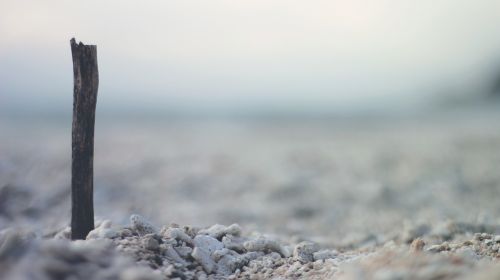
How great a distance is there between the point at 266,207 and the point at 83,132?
27.5 ft

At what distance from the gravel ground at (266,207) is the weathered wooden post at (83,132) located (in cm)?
Result: 51

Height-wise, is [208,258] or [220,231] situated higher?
[220,231]

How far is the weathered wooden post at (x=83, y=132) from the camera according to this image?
6.10m

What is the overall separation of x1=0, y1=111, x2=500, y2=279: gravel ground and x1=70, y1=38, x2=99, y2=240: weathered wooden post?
0.51 metres

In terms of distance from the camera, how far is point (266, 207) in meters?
14.2

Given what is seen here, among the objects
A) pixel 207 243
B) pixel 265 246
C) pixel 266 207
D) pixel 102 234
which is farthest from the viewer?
pixel 266 207

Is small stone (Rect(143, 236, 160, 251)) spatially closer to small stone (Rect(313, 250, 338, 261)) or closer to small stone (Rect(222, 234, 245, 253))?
small stone (Rect(222, 234, 245, 253))

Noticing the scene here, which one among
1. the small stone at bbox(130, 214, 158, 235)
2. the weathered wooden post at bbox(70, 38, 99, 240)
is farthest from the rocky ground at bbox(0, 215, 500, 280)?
the weathered wooden post at bbox(70, 38, 99, 240)

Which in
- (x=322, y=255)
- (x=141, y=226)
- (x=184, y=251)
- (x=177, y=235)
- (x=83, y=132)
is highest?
(x=83, y=132)

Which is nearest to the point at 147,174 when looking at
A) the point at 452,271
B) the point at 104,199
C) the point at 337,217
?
the point at 104,199

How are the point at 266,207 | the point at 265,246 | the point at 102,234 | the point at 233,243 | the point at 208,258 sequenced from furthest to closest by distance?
the point at 266,207
the point at 265,246
the point at 233,243
the point at 208,258
the point at 102,234

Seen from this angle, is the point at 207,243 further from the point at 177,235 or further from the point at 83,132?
the point at 83,132

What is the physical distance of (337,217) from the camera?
13195 millimetres

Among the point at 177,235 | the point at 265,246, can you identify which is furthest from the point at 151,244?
the point at 265,246
